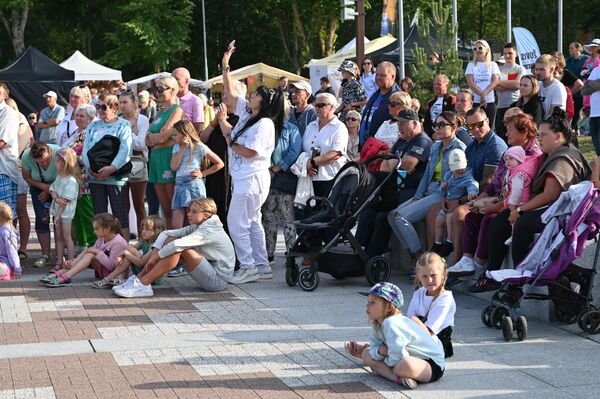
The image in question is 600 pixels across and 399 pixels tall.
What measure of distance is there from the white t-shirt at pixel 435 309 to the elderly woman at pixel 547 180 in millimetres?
1171

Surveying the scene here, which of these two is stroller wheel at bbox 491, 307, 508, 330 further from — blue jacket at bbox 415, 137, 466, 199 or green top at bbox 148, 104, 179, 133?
green top at bbox 148, 104, 179, 133

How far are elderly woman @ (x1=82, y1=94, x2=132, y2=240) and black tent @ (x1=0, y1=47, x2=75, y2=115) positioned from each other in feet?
58.6

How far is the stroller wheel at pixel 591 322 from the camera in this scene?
7645 millimetres

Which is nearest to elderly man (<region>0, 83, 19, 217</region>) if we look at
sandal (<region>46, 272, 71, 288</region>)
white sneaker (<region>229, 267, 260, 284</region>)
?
sandal (<region>46, 272, 71, 288</region>)

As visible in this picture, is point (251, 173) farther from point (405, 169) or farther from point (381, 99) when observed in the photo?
point (381, 99)

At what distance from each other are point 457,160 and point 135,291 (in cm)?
329

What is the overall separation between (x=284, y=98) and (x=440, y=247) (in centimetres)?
243

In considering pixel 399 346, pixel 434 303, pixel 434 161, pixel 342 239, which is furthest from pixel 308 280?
pixel 399 346

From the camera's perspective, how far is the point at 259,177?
10.5 m

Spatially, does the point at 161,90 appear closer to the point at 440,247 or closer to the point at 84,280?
the point at 84,280

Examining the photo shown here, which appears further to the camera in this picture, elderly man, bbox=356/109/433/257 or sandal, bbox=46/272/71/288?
sandal, bbox=46/272/71/288

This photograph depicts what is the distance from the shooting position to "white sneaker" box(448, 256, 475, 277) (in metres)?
8.91

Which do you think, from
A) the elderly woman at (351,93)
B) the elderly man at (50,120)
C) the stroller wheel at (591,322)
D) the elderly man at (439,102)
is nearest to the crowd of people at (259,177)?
the stroller wheel at (591,322)

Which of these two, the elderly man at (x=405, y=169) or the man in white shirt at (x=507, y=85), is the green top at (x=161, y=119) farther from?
the man in white shirt at (x=507, y=85)
